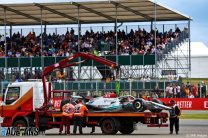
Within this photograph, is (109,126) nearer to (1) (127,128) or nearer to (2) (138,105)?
(1) (127,128)

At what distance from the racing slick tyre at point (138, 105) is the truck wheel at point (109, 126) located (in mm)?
1136

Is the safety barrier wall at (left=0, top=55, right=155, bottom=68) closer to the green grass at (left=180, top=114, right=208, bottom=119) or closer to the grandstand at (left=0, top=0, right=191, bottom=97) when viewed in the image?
the grandstand at (left=0, top=0, right=191, bottom=97)

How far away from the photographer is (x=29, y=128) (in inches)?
1203

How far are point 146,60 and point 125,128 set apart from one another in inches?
923

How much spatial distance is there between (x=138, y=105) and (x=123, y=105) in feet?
2.32

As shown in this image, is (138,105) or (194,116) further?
(194,116)

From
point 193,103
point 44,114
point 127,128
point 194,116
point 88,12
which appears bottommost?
point 194,116

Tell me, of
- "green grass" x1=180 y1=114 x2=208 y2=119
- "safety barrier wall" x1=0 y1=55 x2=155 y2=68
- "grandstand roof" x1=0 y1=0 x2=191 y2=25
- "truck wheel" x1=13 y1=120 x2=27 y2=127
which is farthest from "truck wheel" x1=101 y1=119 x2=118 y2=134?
"safety barrier wall" x1=0 y1=55 x2=155 y2=68

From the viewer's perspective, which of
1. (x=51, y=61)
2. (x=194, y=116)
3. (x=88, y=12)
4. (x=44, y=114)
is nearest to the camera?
(x=44, y=114)

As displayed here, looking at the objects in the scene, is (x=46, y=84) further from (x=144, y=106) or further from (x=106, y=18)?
(x=106, y=18)

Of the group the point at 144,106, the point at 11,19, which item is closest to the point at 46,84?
the point at 144,106

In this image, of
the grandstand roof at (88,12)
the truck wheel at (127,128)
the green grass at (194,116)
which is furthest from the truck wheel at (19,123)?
the grandstand roof at (88,12)

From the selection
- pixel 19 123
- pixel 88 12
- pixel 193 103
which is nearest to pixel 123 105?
pixel 19 123

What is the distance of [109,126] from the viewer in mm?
30266
